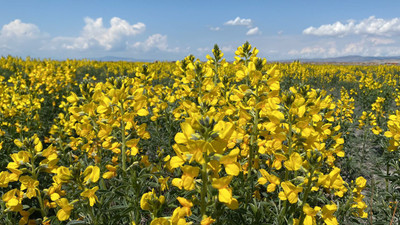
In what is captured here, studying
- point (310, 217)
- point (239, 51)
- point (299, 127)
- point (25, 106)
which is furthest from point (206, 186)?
point (25, 106)

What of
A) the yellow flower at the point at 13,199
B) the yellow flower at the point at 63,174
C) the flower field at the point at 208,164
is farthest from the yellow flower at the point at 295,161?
the yellow flower at the point at 13,199

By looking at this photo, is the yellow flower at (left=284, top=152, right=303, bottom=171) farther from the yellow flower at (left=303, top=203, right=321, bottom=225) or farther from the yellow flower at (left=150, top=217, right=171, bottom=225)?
the yellow flower at (left=150, top=217, right=171, bottom=225)

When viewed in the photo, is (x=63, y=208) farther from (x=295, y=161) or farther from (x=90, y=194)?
(x=295, y=161)

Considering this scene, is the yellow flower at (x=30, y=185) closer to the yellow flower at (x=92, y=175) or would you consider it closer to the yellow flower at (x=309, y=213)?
the yellow flower at (x=92, y=175)

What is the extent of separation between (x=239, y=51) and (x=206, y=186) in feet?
9.10

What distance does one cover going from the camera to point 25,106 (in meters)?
5.59

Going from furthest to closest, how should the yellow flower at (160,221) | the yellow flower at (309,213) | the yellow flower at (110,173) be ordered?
the yellow flower at (110,173)
the yellow flower at (309,213)
the yellow flower at (160,221)

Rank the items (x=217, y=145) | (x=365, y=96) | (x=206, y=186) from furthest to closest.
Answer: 1. (x=365, y=96)
2. (x=206, y=186)
3. (x=217, y=145)

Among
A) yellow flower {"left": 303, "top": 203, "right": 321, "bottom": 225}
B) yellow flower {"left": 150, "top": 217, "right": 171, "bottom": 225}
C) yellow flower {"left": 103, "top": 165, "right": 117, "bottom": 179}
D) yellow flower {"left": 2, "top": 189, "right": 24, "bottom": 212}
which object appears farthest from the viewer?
yellow flower {"left": 103, "top": 165, "right": 117, "bottom": 179}

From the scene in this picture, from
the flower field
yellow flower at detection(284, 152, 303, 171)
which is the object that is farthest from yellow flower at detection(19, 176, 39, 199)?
yellow flower at detection(284, 152, 303, 171)

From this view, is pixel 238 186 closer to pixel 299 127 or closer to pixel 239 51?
Answer: pixel 299 127

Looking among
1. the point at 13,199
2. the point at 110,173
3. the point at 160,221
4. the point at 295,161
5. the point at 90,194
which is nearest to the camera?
the point at 160,221

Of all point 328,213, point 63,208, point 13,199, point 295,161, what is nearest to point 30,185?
point 13,199

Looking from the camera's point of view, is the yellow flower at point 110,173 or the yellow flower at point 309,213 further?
the yellow flower at point 110,173
